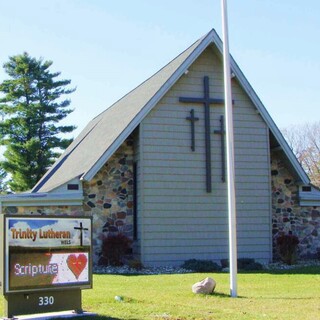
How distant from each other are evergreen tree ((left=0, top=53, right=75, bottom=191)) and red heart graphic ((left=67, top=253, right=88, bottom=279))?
33331mm

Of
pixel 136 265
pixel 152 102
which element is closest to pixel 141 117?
pixel 152 102

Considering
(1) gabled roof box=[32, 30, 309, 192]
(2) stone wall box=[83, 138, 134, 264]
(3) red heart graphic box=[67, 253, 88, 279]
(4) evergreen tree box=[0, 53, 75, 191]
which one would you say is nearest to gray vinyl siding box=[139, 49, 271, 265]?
(1) gabled roof box=[32, 30, 309, 192]

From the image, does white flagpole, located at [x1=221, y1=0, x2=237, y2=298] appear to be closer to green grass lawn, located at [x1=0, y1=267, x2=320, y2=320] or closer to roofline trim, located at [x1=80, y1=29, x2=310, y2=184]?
green grass lawn, located at [x1=0, y1=267, x2=320, y2=320]

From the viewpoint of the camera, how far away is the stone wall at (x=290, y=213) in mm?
21750

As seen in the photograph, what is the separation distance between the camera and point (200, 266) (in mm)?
18594

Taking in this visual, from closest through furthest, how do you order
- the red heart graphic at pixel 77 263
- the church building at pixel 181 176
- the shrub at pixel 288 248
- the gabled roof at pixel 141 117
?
1. the red heart graphic at pixel 77 263
2. the gabled roof at pixel 141 117
3. the church building at pixel 181 176
4. the shrub at pixel 288 248

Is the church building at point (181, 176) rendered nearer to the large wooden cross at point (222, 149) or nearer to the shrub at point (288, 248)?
the large wooden cross at point (222, 149)

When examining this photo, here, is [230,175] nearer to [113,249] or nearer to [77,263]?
[77,263]

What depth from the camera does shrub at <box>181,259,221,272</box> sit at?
60.7 feet

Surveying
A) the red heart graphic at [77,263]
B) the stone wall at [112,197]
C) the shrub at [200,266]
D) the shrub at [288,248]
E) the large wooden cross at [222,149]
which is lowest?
the shrub at [200,266]

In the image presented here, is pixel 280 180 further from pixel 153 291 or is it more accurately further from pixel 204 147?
pixel 153 291

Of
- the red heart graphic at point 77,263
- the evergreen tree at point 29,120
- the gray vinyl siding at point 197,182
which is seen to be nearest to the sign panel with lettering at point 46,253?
the red heart graphic at point 77,263

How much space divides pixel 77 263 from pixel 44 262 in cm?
62

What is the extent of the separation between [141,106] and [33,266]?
11.4 m
